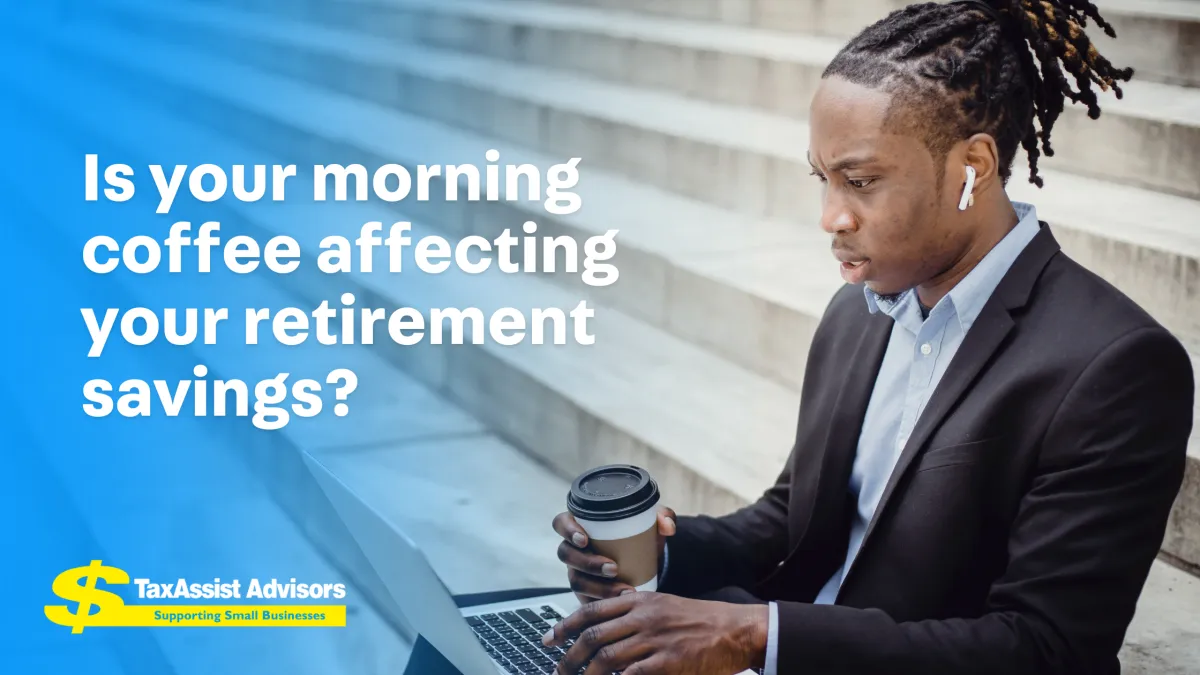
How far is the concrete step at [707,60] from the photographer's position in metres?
3.43

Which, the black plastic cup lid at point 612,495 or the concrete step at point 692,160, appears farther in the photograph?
the concrete step at point 692,160

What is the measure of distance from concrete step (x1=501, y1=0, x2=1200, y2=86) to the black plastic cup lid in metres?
2.36

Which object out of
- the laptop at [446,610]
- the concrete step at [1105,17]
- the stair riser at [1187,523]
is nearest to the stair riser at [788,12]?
the concrete step at [1105,17]

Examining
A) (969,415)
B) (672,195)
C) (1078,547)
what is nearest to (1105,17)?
(672,195)

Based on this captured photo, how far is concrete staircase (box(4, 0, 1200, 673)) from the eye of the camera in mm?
3314

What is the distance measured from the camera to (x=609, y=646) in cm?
161

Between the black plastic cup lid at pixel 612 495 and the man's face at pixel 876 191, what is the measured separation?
38 centimetres

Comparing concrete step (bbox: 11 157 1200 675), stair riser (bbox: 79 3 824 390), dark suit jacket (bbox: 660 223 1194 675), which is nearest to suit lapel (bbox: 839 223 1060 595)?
dark suit jacket (bbox: 660 223 1194 675)

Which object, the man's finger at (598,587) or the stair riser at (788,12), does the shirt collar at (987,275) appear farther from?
the stair riser at (788,12)

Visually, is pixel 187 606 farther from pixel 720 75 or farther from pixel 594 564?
pixel 720 75

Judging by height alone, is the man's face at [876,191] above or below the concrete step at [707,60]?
above

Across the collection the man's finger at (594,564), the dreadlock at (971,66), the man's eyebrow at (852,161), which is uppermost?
the dreadlock at (971,66)

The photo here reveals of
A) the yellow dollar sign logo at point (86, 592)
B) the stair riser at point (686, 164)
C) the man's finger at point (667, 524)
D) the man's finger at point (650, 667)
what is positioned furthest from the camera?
the yellow dollar sign logo at point (86, 592)
